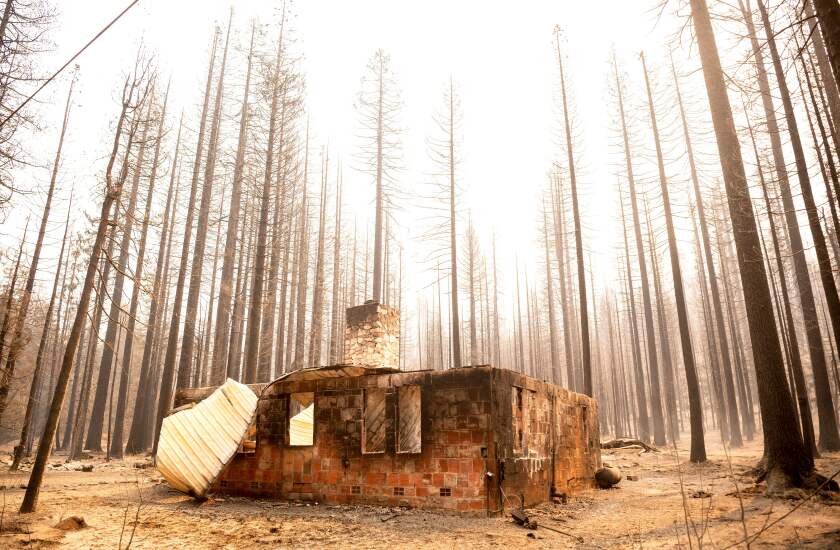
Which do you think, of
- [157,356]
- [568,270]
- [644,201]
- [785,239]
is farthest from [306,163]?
[785,239]

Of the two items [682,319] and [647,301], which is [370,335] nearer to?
[682,319]

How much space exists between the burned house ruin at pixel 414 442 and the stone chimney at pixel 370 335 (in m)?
2.30

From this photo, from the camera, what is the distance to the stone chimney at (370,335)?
1255 centimetres

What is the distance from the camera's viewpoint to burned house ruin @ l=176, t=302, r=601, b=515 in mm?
8203

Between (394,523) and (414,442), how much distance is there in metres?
2.28

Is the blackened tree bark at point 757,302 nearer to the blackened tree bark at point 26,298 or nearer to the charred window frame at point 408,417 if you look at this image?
the charred window frame at point 408,417

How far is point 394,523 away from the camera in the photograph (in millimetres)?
7594

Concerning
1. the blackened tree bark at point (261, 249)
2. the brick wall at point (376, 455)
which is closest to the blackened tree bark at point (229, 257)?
the blackened tree bark at point (261, 249)

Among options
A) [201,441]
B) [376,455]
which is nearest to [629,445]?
[376,455]

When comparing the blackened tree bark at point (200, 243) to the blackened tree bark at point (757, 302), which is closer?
the blackened tree bark at point (757, 302)

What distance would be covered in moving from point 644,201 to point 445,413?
746 inches

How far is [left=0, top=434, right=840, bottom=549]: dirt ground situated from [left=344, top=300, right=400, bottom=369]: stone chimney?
4.14 metres

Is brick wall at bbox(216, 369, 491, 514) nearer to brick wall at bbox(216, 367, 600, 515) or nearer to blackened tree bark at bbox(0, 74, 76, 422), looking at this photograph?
brick wall at bbox(216, 367, 600, 515)

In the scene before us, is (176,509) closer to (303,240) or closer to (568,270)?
(303,240)
